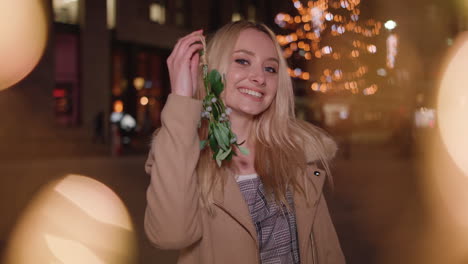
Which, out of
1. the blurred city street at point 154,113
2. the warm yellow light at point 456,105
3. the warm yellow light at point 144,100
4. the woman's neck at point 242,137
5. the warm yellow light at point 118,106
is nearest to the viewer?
the woman's neck at point 242,137

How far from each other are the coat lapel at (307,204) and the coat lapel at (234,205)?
28cm

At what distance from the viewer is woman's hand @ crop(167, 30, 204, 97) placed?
1857 mm

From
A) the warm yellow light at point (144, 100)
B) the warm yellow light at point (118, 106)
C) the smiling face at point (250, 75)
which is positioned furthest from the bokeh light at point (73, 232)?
the warm yellow light at point (144, 100)

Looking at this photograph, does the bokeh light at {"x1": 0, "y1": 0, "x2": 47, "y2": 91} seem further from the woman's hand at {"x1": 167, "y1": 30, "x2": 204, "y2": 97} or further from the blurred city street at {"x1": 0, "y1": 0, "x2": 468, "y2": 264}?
the woman's hand at {"x1": 167, "y1": 30, "x2": 204, "y2": 97}

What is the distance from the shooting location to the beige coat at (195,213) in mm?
1773

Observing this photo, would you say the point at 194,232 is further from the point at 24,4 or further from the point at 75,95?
the point at 75,95

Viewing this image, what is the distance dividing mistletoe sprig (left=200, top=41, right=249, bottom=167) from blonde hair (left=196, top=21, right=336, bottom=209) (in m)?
0.18

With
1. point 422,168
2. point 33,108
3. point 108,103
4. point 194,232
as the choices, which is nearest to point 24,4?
point 33,108

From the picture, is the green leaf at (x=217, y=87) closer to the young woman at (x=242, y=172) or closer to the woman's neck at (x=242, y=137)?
the young woman at (x=242, y=172)

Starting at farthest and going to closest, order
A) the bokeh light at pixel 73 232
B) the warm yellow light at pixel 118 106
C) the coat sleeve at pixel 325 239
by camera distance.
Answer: the warm yellow light at pixel 118 106, the bokeh light at pixel 73 232, the coat sleeve at pixel 325 239

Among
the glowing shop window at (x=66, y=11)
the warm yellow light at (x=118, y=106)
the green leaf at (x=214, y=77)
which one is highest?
the glowing shop window at (x=66, y=11)

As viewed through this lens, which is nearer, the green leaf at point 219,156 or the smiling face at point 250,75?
the green leaf at point 219,156

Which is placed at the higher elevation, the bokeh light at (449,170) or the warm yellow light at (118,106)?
the bokeh light at (449,170)

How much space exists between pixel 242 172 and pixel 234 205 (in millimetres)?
354
